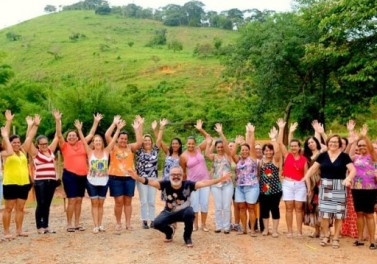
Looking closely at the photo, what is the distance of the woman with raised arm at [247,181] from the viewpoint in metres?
9.09

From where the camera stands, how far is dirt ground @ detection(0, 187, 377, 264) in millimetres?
7492

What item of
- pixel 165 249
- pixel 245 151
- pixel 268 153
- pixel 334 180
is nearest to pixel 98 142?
pixel 165 249

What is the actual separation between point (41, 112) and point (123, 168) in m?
19.8

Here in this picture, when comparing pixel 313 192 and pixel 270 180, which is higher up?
pixel 270 180

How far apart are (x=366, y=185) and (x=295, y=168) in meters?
1.19

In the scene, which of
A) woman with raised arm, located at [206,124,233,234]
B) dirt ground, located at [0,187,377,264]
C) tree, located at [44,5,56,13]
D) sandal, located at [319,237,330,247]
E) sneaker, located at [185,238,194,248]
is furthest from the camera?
tree, located at [44,5,56,13]

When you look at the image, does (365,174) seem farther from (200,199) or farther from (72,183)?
(72,183)

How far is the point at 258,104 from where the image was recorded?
2366cm

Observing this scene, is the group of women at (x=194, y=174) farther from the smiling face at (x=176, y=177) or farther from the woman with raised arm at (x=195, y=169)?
the smiling face at (x=176, y=177)

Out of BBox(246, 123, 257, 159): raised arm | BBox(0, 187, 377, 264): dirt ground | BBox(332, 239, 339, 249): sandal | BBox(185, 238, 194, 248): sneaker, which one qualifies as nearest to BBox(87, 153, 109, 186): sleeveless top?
BBox(0, 187, 377, 264): dirt ground

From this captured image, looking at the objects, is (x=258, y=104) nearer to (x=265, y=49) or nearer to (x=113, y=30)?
(x=265, y=49)

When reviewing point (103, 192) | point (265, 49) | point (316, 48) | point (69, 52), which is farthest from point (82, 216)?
point (69, 52)

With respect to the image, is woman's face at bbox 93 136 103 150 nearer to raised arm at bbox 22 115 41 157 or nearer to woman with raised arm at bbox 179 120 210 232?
raised arm at bbox 22 115 41 157

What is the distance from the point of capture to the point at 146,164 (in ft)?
31.0
